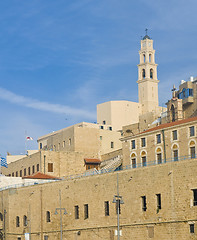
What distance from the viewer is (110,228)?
59.0 metres

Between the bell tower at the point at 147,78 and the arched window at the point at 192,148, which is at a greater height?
the bell tower at the point at 147,78

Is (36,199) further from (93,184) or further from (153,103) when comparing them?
(153,103)

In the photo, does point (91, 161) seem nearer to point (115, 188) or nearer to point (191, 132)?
point (191, 132)

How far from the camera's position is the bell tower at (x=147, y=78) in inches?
4631

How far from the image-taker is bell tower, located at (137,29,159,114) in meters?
118

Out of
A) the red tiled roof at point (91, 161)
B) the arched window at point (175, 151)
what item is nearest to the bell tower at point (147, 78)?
the red tiled roof at point (91, 161)

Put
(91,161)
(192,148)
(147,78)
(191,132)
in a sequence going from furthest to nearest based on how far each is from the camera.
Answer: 1. (147,78)
2. (91,161)
3. (191,132)
4. (192,148)

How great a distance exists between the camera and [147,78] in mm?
117688

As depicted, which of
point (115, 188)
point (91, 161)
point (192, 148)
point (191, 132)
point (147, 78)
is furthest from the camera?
point (147, 78)

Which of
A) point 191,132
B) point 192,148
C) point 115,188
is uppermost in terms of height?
point 191,132

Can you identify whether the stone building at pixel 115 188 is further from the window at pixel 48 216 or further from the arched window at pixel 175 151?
the window at pixel 48 216

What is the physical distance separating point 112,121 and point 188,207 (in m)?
64.9

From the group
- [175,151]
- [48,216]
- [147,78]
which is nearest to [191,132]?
[175,151]

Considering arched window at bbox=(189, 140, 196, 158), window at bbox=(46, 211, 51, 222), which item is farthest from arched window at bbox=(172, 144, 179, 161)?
window at bbox=(46, 211, 51, 222)
